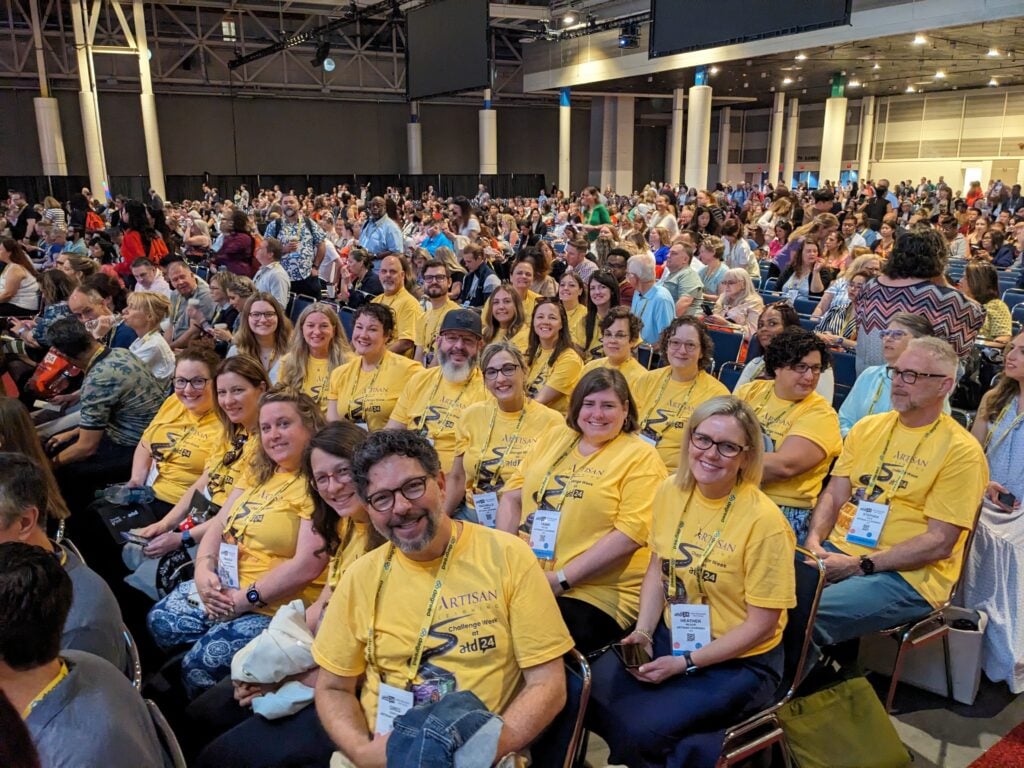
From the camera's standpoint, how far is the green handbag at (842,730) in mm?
2074

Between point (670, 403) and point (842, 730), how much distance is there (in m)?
1.57

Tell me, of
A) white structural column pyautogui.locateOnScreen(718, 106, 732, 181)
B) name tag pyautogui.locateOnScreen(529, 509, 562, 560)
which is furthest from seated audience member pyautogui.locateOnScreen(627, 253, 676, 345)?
white structural column pyautogui.locateOnScreen(718, 106, 732, 181)

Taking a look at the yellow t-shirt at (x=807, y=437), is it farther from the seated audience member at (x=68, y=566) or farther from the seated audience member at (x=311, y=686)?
the seated audience member at (x=68, y=566)

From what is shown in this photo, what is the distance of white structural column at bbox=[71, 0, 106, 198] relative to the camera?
16.1 m

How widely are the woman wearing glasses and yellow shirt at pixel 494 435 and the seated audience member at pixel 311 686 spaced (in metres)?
0.80

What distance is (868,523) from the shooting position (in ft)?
8.20

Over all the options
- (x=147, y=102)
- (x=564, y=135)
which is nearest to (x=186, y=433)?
(x=147, y=102)

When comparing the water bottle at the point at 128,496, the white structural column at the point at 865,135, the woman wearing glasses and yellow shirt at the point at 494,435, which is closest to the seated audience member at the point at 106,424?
the water bottle at the point at 128,496

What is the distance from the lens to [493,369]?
2.98 meters

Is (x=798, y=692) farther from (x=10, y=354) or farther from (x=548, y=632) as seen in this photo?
(x=10, y=354)

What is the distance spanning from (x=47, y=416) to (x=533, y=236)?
7676 millimetres

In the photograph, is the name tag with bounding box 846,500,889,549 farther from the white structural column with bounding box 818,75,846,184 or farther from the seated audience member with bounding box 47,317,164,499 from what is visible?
A: the white structural column with bounding box 818,75,846,184

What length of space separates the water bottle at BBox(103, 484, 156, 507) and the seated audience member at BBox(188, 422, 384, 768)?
1.34 metres

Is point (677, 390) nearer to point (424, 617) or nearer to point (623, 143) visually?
point (424, 617)
